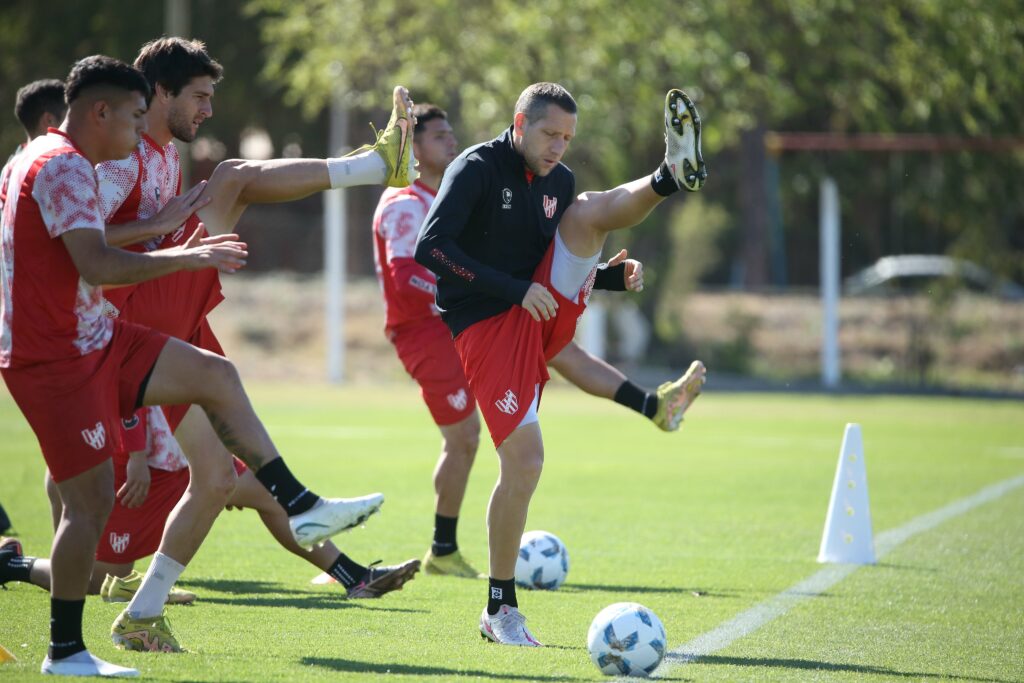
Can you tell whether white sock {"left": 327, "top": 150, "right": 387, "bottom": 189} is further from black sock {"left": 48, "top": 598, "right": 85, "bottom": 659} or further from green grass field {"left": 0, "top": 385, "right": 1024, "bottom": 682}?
black sock {"left": 48, "top": 598, "right": 85, "bottom": 659}

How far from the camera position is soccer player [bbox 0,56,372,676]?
4844mm

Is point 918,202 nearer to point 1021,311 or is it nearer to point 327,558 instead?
point 1021,311

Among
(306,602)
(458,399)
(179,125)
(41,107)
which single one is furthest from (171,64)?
(458,399)

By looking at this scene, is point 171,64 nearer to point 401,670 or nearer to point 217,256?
point 217,256

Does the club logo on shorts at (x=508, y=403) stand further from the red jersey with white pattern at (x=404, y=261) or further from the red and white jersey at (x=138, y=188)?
the red jersey with white pattern at (x=404, y=261)

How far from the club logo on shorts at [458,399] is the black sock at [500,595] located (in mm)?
2314

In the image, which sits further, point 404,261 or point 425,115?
point 425,115

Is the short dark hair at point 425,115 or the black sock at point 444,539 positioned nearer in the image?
the black sock at point 444,539

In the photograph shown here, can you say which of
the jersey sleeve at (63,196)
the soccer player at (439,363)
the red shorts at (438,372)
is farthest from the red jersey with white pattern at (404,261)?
the jersey sleeve at (63,196)

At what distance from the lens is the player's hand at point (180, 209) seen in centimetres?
551

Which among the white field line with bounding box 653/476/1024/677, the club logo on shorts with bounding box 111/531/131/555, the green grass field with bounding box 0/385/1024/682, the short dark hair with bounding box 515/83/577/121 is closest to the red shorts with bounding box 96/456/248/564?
the club logo on shorts with bounding box 111/531/131/555

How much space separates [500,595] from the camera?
584 centimetres

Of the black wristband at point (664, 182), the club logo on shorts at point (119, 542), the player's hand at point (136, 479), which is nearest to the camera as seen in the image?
the black wristband at point (664, 182)

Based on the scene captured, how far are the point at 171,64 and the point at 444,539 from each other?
10.7ft
